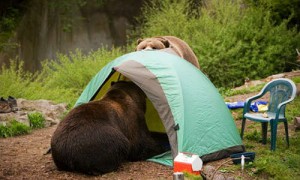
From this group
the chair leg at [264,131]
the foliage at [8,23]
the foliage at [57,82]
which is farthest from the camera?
the foliage at [8,23]

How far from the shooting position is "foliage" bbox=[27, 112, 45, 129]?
1003cm

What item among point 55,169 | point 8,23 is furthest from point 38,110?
point 8,23

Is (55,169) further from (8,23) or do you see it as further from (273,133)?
(8,23)

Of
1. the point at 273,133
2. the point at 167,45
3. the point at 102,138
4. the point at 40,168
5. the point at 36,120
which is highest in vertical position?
the point at 167,45

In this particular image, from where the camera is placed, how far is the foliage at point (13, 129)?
363 inches

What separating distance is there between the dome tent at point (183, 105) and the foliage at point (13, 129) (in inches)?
112

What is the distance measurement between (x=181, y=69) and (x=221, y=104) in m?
0.73

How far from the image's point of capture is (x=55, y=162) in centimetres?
641

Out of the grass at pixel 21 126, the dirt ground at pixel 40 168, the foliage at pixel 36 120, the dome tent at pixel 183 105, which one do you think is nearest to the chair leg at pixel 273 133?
the dome tent at pixel 183 105

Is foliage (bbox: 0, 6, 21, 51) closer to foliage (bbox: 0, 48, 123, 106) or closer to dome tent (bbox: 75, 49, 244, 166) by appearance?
foliage (bbox: 0, 48, 123, 106)

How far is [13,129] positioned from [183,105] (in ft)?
13.3

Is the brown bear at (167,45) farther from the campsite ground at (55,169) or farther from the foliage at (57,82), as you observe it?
the campsite ground at (55,169)

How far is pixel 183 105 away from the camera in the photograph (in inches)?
261

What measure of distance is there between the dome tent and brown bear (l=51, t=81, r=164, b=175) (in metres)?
0.32
